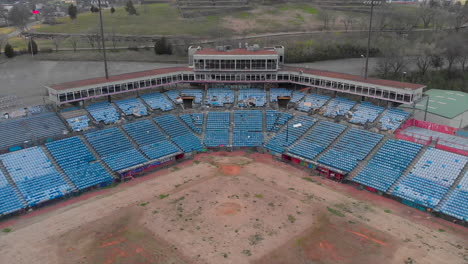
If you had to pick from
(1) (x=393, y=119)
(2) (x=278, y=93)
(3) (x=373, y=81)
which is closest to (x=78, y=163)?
(2) (x=278, y=93)

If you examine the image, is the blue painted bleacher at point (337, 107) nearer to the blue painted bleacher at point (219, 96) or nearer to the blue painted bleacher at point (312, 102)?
the blue painted bleacher at point (312, 102)

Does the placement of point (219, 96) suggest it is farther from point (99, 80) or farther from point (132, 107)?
point (99, 80)

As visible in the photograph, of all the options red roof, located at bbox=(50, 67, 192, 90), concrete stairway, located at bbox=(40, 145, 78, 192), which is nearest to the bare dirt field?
concrete stairway, located at bbox=(40, 145, 78, 192)

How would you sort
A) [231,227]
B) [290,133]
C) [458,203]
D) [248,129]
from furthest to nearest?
[248,129] → [290,133] → [458,203] → [231,227]

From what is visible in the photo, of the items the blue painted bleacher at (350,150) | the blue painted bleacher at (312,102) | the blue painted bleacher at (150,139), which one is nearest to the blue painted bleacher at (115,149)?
the blue painted bleacher at (150,139)

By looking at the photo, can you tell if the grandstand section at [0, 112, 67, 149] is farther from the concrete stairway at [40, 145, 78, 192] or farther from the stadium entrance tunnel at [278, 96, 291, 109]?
the stadium entrance tunnel at [278, 96, 291, 109]

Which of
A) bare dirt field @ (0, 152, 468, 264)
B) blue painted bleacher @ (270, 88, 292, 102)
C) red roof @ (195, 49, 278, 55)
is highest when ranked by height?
red roof @ (195, 49, 278, 55)
